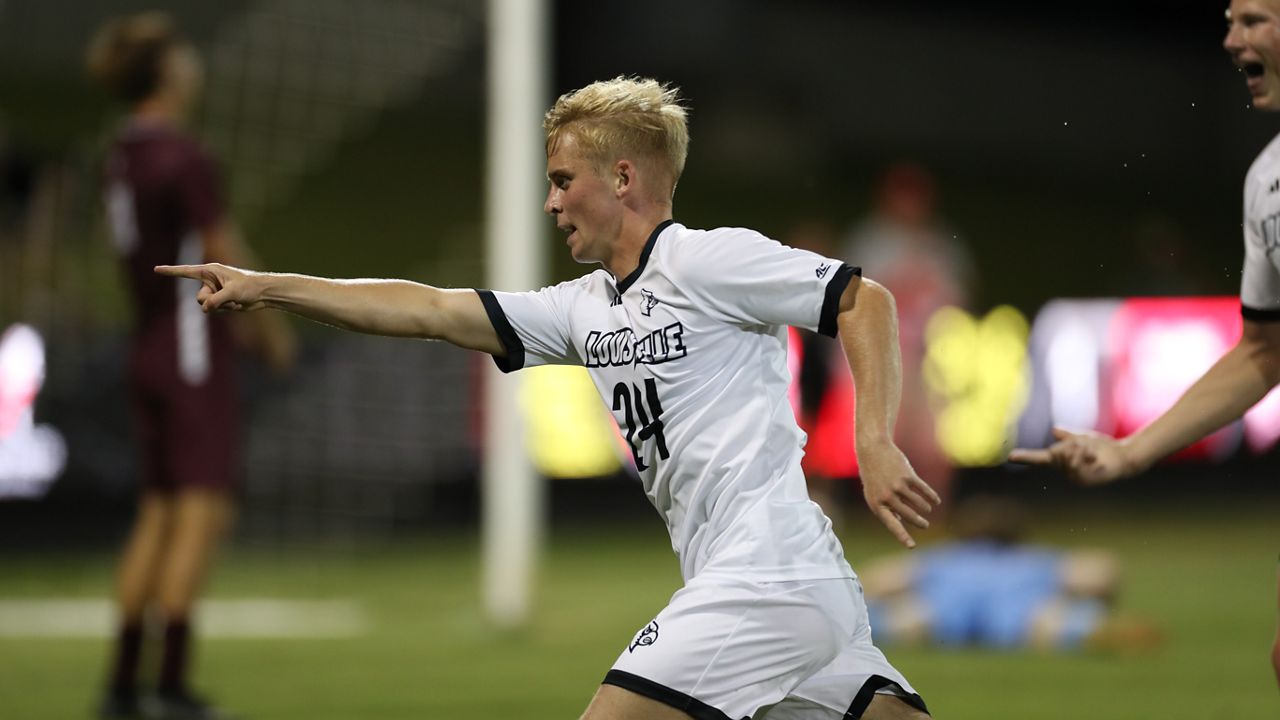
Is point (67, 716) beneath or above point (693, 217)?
beneath

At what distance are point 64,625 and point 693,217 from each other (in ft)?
42.4

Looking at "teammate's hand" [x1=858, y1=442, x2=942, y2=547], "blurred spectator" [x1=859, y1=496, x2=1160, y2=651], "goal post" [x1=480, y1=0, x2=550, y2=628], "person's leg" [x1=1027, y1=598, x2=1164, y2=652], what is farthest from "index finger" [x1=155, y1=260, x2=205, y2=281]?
"person's leg" [x1=1027, y1=598, x2=1164, y2=652]

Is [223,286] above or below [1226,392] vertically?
above

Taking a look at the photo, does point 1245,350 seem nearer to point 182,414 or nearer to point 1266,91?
point 1266,91

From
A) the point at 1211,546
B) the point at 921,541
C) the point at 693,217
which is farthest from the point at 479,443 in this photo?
the point at 693,217

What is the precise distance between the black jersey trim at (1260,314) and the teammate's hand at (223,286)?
2130 mm

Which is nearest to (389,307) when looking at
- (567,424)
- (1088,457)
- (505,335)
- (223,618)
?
(505,335)

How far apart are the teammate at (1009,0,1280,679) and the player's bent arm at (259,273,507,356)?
1140 mm

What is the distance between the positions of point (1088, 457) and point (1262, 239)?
618mm

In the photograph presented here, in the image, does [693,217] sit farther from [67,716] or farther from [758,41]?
[67,716]

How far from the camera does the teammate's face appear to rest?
11.6ft

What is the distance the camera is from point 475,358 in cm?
1252

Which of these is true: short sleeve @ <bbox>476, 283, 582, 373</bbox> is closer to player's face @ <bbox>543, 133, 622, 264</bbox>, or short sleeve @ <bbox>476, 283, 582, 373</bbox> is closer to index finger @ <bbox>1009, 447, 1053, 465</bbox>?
player's face @ <bbox>543, 133, 622, 264</bbox>

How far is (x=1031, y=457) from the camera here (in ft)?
11.4
